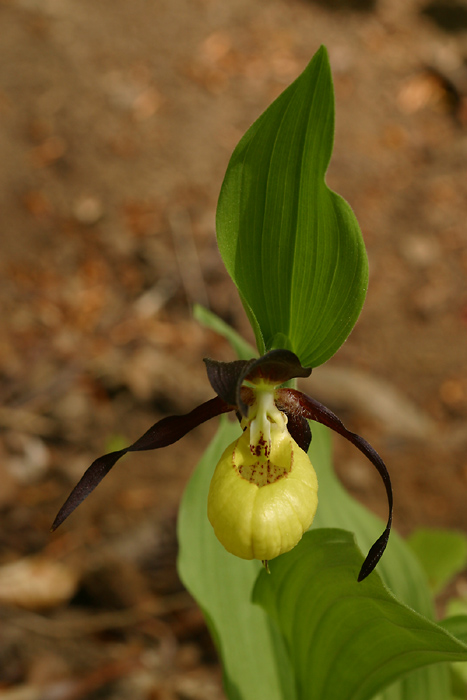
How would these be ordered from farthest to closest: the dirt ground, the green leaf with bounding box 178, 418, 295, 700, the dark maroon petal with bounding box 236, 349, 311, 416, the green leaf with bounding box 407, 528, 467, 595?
the dirt ground → the green leaf with bounding box 407, 528, 467, 595 → the green leaf with bounding box 178, 418, 295, 700 → the dark maroon petal with bounding box 236, 349, 311, 416

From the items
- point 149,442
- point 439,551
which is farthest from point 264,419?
point 439,551

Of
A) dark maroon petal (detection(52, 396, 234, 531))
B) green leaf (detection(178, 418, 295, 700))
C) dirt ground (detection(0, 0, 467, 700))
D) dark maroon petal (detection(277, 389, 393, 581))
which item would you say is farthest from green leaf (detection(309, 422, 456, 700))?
dirt ground (detection(0, 0, 467, 700))

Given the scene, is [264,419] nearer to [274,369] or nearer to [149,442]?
[274,369]

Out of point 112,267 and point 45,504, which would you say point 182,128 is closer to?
point 112,267

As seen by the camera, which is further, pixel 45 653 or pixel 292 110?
pixel 45 653

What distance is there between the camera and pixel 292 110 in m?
1.01

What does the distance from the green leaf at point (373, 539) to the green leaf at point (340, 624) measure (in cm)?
30

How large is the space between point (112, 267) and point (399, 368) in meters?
1.50

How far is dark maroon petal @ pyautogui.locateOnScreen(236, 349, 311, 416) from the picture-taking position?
960mm

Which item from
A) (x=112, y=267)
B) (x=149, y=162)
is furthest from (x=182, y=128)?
(x=112, y=267)

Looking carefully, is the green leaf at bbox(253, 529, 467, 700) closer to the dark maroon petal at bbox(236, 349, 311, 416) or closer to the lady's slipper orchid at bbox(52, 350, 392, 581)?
the lady's slipper orchid at bbox(52, 350, 392, 581)

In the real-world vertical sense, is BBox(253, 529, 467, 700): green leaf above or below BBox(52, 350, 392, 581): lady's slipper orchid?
below

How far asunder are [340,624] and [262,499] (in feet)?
0.96

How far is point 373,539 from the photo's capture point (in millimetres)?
1565
